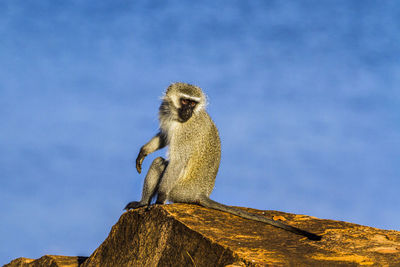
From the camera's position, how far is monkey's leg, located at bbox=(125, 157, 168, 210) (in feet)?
26.6

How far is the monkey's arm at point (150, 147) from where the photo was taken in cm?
912

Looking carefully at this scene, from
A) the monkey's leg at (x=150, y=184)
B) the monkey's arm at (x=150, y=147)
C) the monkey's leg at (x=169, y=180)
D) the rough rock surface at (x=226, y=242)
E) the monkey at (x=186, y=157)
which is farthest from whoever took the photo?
the monkey's arm at (x=150, y=147)

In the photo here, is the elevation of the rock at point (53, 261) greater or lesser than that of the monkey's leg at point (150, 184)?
lesser

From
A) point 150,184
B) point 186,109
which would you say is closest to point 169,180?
point 150,184

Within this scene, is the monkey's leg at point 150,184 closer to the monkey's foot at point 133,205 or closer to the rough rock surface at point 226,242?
the monkey's foot at point 133,205

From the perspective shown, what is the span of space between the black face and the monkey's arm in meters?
0.88

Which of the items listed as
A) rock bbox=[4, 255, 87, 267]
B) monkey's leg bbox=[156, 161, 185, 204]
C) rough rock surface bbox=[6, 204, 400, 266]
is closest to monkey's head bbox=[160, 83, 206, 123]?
monkey's leg bbox=[156, 161, 185, 204]

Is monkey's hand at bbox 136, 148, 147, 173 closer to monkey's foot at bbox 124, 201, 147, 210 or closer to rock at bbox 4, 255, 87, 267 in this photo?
monkey's foot at bbox 124, 201, 147, 210

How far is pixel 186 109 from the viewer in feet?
27.4

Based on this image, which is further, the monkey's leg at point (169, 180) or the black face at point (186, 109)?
the black face at point (186, 109)

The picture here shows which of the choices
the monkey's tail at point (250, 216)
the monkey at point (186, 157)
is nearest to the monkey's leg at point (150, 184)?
the monkey at point (186, 157)

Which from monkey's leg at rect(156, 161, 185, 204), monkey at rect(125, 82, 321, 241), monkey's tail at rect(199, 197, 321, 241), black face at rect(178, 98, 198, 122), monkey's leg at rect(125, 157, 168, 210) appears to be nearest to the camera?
monkey's tail at rect(199, 197, 321, 241)

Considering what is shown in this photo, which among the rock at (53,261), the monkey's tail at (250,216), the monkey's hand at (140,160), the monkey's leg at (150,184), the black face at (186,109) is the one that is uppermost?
the black face at (186,109)

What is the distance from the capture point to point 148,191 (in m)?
8.12
